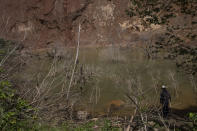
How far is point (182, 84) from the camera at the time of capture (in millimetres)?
13289

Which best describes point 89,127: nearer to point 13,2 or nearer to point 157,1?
point 157,1

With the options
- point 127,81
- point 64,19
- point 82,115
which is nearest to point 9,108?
point 82,115

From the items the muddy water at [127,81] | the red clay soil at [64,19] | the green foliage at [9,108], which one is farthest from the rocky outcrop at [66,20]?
the green foliage at [9,108]

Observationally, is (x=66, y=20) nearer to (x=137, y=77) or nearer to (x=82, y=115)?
(x=137, y=77)

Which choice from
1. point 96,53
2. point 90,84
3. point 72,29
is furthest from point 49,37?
point 90,84

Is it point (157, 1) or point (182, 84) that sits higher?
point (157, 1)

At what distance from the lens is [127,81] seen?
11258mm

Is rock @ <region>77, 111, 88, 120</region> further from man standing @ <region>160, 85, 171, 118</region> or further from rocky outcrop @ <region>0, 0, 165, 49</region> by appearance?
rocky outcrop @ <region>0, 0, 165, 49</region>

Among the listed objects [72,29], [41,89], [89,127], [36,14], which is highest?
[36,14]

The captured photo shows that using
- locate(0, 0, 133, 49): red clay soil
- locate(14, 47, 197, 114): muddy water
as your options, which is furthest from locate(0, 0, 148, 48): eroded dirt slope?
locate(14, 47, 197, 114): muddy water

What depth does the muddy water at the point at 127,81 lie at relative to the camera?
11.4 meters

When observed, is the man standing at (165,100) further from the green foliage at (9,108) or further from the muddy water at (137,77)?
the green foliage at (9,108)

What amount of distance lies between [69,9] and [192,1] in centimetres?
2713

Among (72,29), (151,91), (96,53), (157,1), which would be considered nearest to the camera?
(157,1)
